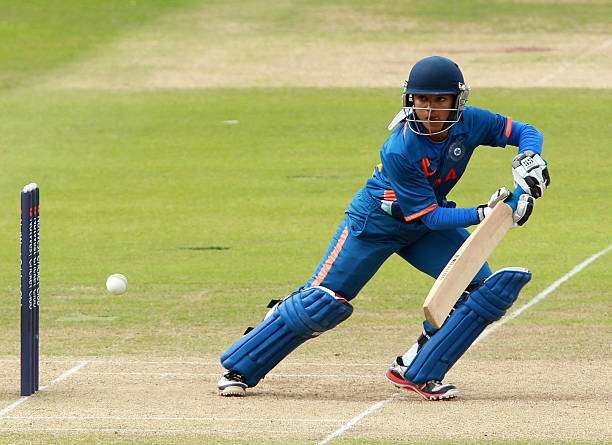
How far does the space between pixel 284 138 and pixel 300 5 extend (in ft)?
27.1

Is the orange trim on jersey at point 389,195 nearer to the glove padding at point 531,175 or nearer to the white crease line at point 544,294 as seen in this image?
the glove padding at point 531,175

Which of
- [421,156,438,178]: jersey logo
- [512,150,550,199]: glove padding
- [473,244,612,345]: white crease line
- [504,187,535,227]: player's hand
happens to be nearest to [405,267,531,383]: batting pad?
[504,187,535,227]: player's hand

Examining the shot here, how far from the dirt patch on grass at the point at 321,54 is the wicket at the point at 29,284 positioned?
43.9 ft

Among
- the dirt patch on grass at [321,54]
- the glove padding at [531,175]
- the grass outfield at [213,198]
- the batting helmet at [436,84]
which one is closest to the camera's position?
the glove padding at [531,175]

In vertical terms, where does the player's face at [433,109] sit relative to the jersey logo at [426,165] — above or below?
above

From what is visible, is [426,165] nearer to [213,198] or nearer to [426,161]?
[426,161]

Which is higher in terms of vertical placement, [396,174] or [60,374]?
[396,174]

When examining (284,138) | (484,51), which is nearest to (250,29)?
(484,51)

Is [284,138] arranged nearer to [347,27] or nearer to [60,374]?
[347,27]

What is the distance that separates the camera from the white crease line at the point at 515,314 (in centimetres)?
714

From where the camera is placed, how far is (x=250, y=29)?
2452 cm

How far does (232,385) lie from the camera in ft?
26.2

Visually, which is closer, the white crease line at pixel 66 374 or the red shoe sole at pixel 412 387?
the red shoe sole at pixel 412 387

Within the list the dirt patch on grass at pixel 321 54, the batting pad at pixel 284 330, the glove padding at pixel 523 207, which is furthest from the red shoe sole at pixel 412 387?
the dirt patch on grass at pixel 321 54
